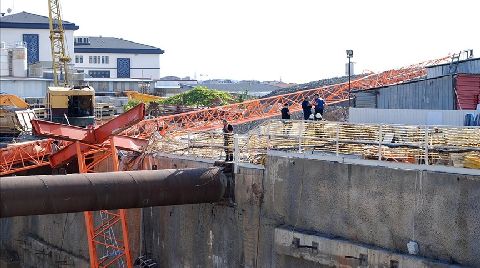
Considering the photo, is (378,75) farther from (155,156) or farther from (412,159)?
(412,159)

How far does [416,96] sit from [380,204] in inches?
368

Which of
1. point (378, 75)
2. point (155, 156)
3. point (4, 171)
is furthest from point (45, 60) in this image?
point (155, 156)

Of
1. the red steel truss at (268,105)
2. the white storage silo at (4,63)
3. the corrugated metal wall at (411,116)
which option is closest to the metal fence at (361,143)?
the corrugated metal wall at (411,116)

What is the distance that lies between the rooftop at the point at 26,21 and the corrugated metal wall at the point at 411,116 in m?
82.3

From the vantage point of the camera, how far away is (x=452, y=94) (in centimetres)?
2398

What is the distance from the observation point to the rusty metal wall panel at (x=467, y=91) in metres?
23.6

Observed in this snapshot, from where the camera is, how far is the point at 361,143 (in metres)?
16.9

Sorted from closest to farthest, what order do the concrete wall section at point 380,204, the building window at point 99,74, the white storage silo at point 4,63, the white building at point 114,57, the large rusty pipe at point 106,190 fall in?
1. the concrete wall section at point 380,204
2. the large rusty pipe at point 106,190
3. the white storage silo at point 4,63
4. the building window at point 99,74
5. the white building at point 114,57

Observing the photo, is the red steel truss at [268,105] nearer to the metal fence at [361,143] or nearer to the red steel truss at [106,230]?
the red steel truss at [106,230]

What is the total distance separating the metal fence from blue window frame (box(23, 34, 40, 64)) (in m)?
81.4

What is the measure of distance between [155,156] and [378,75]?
77.1ft

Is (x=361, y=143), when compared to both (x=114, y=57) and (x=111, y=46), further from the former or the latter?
(x=111, y=46)

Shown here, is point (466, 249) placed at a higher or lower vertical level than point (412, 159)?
lower

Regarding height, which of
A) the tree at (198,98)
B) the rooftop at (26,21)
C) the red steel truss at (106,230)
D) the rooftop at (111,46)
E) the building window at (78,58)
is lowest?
the red steel truss at (106,230)
